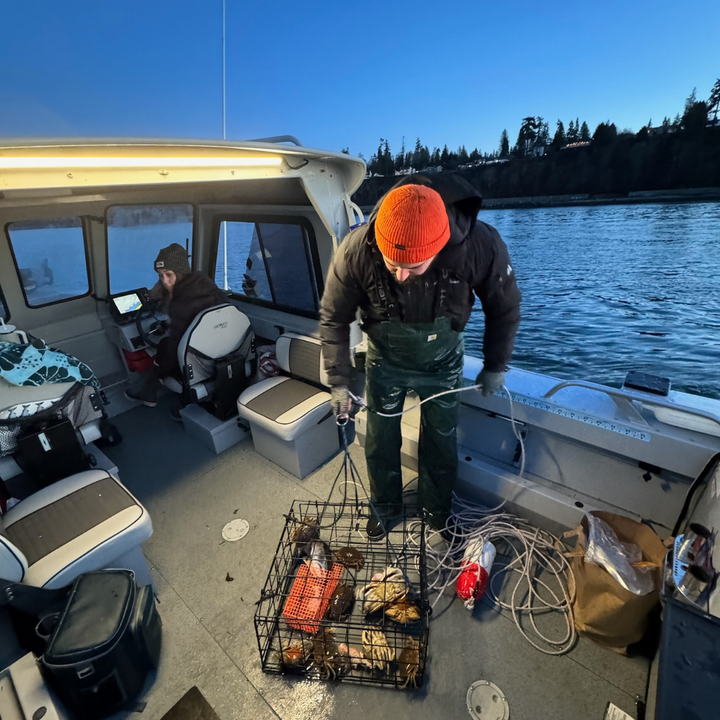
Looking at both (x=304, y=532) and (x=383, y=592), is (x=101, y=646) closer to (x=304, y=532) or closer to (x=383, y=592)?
(x=304, y=532)

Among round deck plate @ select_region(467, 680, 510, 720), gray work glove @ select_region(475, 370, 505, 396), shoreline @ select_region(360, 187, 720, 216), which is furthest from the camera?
shoreline @ select_region(360, 187, 720, 216)

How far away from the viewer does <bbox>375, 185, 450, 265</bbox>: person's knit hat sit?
1.25 m

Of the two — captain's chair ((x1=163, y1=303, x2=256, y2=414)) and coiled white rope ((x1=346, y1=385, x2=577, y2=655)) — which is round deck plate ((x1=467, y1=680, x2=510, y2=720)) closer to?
coiled white rope ((x1=346, y1=385, x2=577, y2=655))

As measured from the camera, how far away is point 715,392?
4.78 m

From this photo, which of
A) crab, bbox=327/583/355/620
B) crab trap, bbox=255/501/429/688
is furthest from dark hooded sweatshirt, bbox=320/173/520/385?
crab, bbox=327/583/355/620

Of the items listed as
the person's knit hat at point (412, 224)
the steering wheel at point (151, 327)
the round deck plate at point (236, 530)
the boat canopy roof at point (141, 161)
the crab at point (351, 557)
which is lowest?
the round deck plate at point (236, 530)

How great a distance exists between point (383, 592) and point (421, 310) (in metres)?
1.33

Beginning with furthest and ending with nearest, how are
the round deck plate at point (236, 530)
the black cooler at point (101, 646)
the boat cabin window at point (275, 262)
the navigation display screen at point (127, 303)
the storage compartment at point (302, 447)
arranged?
the navigation display screen at point (127, 303) → the boat cabin window at point (275, 262) → the storage compartment at point (302, 447) → the round deck plate at point (236, 530) → the black cooler at point (101, 646)

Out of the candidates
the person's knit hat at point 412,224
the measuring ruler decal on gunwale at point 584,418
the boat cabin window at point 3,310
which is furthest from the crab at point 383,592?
the boat cabin window at point 3,310

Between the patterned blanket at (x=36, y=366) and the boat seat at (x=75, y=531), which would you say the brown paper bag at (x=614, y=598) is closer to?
the boat seat at (x=75, y=531)

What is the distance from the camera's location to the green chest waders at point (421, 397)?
1.73 m

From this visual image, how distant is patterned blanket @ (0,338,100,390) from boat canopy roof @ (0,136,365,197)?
36.4 inches

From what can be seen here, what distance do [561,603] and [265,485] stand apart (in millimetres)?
1849

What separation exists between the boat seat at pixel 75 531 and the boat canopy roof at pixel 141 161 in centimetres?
145
